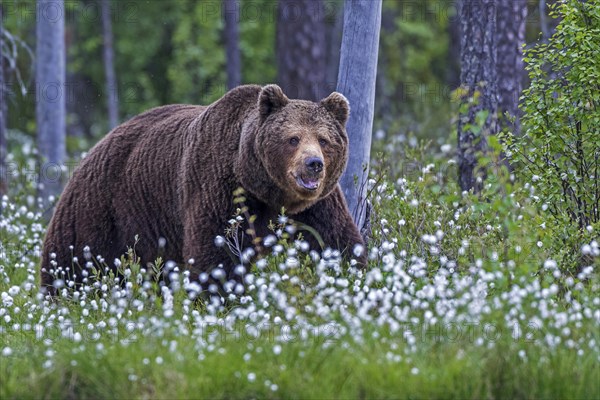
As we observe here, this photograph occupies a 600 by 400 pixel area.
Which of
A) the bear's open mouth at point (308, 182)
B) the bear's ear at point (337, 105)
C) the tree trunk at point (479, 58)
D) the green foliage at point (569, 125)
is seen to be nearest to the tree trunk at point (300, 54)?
the tree trunk at point (479, 58)

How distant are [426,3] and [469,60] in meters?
19.8

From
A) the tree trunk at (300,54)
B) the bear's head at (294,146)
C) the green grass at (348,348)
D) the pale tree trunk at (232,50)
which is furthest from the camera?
the pale tree trunk at (232,50)

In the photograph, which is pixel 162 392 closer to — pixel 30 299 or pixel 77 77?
pixel 30 299

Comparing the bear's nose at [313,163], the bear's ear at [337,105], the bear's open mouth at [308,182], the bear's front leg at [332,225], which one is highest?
the bear's ear at [337,105]

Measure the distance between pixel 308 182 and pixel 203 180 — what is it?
3.30 feet

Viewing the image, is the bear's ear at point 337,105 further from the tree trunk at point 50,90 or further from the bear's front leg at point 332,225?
the tree trunk at point 50,90

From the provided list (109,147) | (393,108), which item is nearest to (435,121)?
(393,108)

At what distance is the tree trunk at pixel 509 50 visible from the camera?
37.7ft

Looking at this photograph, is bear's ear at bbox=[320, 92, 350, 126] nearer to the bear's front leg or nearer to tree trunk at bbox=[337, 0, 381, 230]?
the bear's front leg

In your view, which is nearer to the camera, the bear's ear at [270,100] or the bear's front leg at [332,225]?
the bear's ear at [270,100]

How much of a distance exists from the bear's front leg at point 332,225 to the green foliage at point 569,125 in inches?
53.5

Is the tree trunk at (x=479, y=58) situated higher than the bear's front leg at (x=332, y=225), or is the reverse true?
the tree trunk at (x=479, y=58)

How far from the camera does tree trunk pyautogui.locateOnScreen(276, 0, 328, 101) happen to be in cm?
1723

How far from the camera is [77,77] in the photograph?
33.8m
